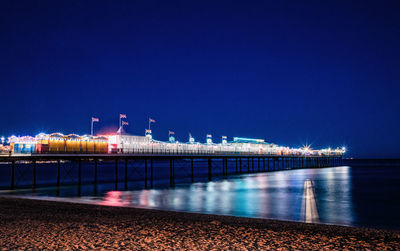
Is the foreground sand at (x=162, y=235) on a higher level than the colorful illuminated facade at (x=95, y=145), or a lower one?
lower

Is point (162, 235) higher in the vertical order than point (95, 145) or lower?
lower

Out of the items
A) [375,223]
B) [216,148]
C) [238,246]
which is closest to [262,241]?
[238,246]

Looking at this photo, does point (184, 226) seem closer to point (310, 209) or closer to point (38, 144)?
point (310, 209)

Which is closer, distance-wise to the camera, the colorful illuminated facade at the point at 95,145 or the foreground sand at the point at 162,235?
the foreground sand at the point at 162,235

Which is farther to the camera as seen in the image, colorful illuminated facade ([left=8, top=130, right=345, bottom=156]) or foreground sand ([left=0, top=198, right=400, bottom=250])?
colorful illuminated facade ([left=8, top=130, right=345, bottom=156])

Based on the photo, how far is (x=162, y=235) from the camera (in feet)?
32.4

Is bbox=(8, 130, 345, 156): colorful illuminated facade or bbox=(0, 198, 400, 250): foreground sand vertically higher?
bbox=(8, 130, 345, 156): colorful illuminated facade

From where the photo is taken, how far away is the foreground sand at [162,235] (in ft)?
28.5

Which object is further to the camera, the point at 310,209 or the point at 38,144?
the point at 38,144

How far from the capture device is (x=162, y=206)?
19797 mm

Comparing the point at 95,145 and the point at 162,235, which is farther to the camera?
the point at 95,145

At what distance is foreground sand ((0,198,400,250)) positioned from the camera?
28.5 ft

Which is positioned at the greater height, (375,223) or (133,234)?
(133,234)

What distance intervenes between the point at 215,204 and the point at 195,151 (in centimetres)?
2529
